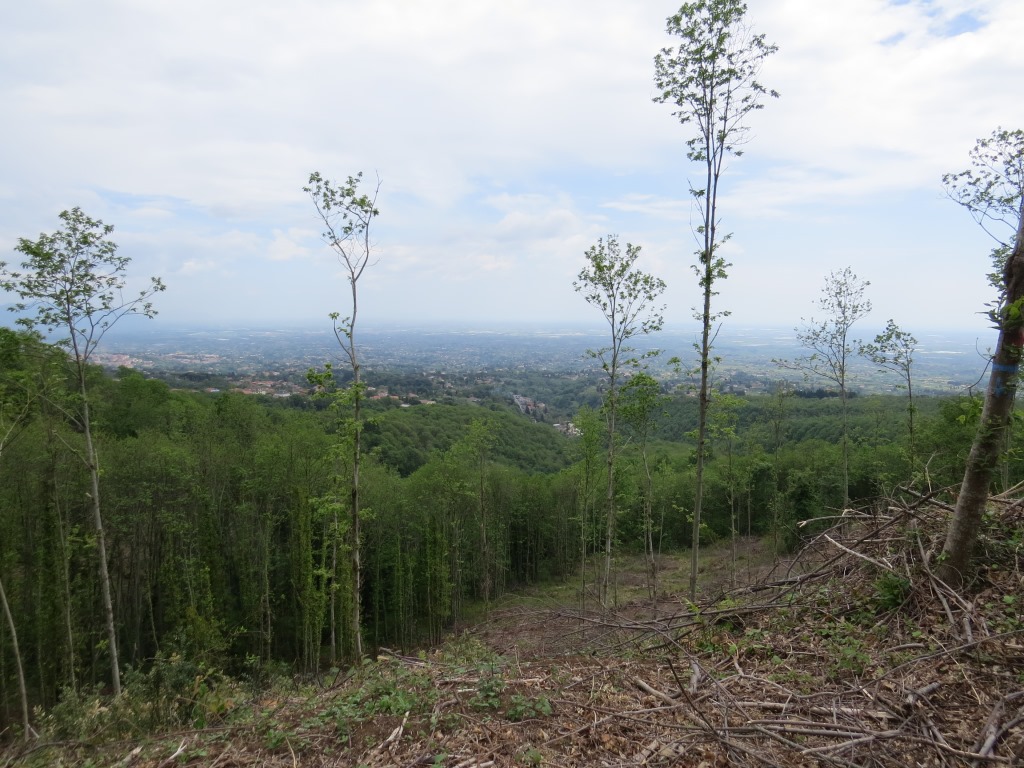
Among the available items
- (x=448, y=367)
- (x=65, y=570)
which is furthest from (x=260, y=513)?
(x=448, y=367)

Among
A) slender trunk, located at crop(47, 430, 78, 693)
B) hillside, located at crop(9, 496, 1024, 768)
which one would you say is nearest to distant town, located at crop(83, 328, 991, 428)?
hillside, located at crop(9, 496, 1024, 768)

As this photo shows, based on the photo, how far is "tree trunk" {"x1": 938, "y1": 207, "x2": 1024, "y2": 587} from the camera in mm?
3518

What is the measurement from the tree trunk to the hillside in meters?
0.27

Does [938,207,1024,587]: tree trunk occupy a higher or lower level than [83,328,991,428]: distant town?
higher

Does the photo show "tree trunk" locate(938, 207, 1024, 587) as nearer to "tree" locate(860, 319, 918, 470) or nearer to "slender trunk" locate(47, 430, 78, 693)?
"tree" locate(860, 319, 918, 470)

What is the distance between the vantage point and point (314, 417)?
73.9ft

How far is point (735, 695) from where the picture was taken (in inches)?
143

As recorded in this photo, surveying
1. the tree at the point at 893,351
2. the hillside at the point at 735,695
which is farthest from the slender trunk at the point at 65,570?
the tree at the point at 893,351

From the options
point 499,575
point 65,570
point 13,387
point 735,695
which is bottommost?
point 499,575

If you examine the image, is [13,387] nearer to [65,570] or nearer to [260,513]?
[65,570]

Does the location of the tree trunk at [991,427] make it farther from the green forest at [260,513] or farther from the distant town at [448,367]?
the distant town at [448,367]

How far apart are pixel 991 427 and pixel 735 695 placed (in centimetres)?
295

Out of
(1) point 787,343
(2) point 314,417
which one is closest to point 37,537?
(2) point 314,417

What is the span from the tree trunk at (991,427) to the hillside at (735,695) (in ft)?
0.89
